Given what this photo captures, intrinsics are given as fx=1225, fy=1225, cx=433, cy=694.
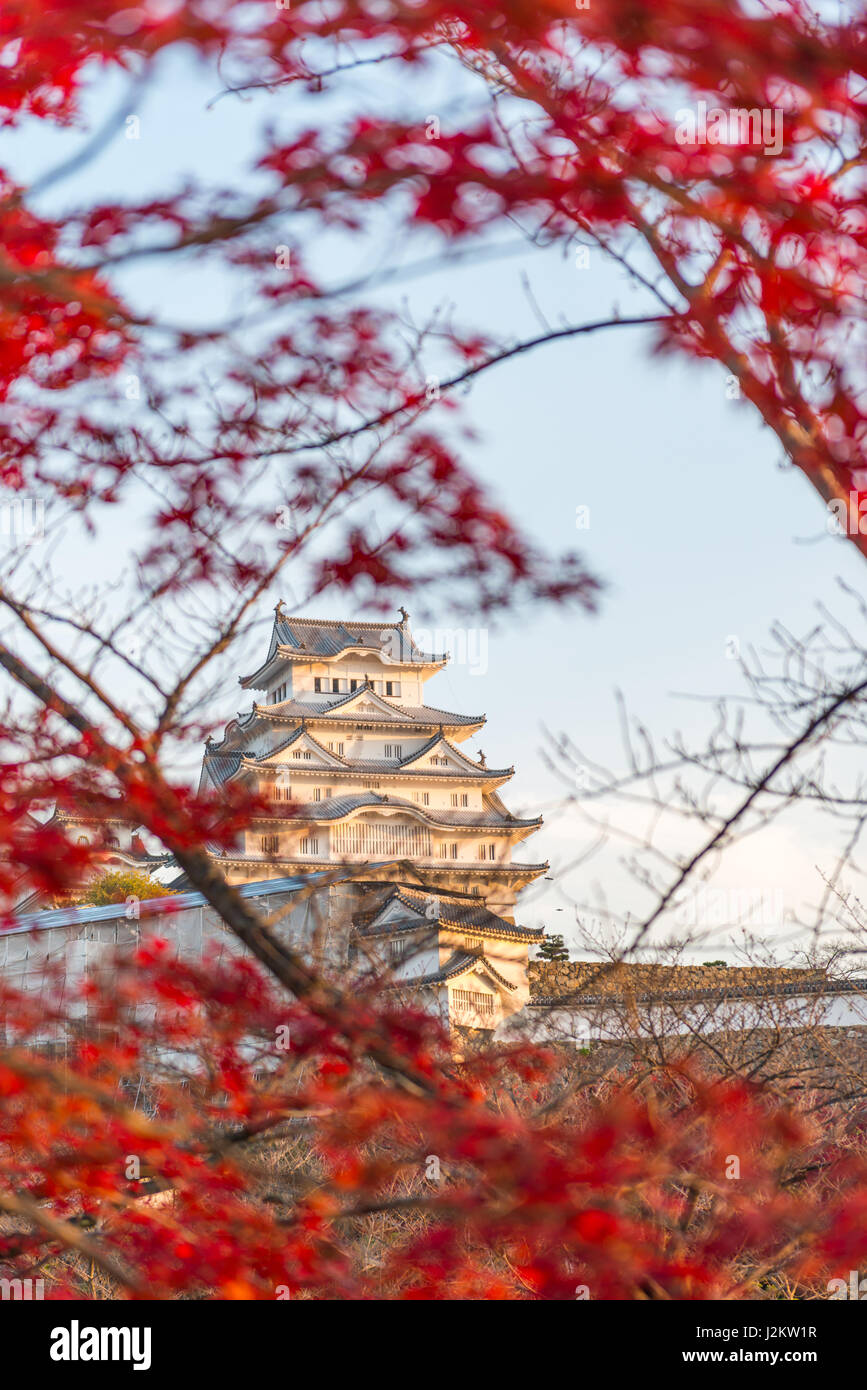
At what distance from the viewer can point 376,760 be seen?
3000 cm

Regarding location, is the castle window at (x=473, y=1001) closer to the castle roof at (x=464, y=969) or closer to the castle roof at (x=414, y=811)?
the castle roof at (x=464, y=969)

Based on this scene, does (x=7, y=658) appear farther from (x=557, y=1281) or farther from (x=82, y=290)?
(x=557, y=1281)

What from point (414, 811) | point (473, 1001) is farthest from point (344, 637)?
point (473, 1001)

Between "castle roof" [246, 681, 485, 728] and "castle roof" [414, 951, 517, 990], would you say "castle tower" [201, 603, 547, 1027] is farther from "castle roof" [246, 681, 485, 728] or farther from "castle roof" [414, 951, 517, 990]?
"castle roof" [414, 951, 517, 990]

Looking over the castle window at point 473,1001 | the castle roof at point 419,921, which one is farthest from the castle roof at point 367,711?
the castle window at point 473,1001

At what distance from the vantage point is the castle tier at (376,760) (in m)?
27.5

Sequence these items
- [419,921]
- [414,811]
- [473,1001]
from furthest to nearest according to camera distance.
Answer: [414,811]
[473,1001]
[419,921]

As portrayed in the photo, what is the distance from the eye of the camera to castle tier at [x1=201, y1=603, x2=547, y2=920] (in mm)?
27453

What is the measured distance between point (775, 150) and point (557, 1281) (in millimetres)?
1757

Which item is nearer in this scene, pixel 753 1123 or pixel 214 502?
pixel 753 1123

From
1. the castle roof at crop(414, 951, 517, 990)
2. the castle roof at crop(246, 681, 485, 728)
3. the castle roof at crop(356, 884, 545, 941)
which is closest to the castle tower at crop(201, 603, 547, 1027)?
the castle roof at crop(246, 681, 485, 728)

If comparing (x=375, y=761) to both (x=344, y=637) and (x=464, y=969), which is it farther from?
(x=464, y=969)
